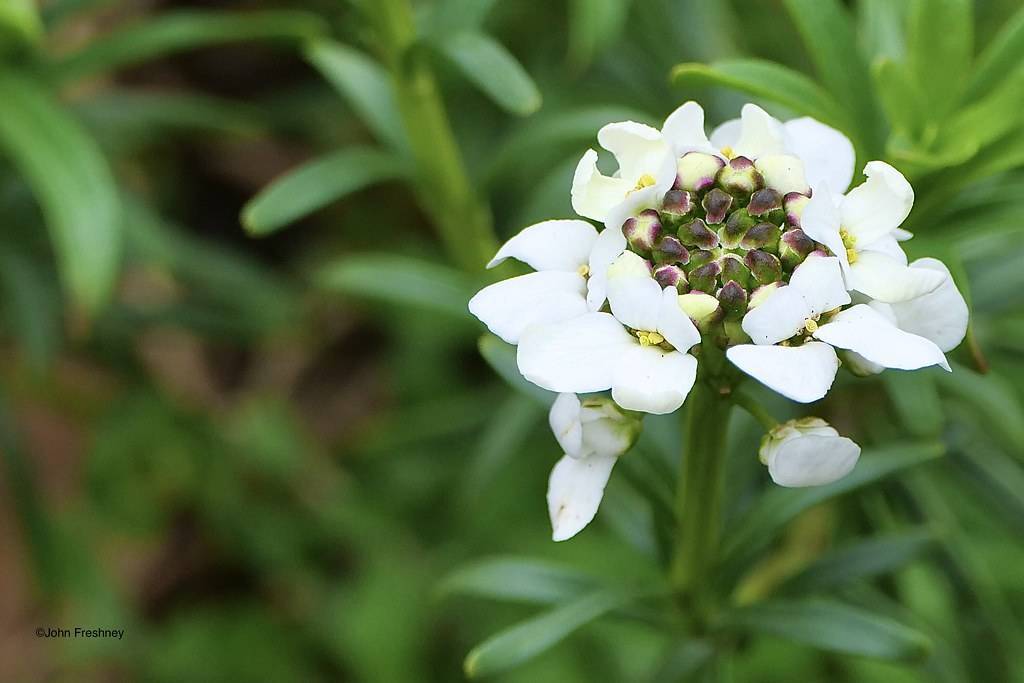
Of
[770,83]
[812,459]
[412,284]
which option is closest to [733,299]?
[812,459]

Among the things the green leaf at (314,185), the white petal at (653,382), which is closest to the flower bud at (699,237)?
the white petal at (653,382)

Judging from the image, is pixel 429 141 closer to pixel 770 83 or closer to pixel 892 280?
pixel 770 83

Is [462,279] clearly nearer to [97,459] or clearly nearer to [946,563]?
[946,563]

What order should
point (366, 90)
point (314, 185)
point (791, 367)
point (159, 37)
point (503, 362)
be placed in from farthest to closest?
point (159, 37), point (366, 90), point (314, 185), point (503, 362), point (791, 367)

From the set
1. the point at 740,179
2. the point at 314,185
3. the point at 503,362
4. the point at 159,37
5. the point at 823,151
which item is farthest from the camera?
the point at 159,37

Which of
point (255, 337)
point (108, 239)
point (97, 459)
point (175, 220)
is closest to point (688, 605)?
point (108, 239)

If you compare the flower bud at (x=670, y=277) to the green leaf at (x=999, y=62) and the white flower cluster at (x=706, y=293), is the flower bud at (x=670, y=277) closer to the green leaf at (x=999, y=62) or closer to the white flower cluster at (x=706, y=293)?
the white flower cluster at (x=706, y=293)

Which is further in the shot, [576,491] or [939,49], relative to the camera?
[939,49]
